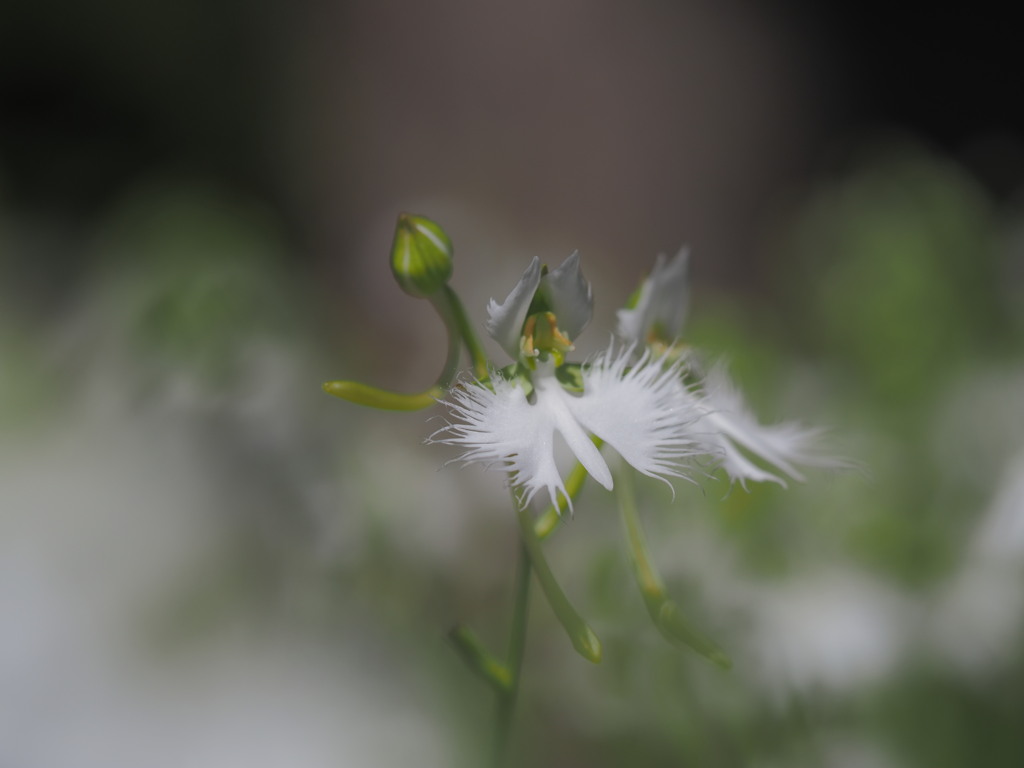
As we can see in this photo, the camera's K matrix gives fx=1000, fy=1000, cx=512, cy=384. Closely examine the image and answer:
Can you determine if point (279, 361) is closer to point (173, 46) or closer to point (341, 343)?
point (341, 343)

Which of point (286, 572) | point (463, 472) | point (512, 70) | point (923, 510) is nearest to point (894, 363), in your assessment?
point (923, 510)

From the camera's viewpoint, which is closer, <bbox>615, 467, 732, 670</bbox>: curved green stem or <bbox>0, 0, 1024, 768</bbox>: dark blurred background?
<bbox>615, 467, 732, 670</bbox>: curved green stem

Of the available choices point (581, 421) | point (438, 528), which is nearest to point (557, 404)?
point (581, 421)

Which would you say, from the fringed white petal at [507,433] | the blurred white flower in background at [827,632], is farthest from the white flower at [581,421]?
the blurred white flower in background at [827,632]

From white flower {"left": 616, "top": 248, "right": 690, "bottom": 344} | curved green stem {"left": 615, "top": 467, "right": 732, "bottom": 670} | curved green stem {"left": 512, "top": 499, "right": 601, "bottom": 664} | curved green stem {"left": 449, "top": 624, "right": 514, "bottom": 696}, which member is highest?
white flower {"left": 616, "top": 248, "right": 690, "bottom": 344}

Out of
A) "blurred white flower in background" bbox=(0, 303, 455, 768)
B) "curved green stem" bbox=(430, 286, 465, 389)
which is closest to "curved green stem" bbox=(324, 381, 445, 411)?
"curved green stem" bbox=(430, 286, 465, 389)

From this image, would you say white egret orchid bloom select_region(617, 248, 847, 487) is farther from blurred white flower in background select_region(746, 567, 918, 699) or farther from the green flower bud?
blurred white flower in background select_region(746, 567, 918, 699)

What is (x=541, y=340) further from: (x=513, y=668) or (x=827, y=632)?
(x=827, y=632)
